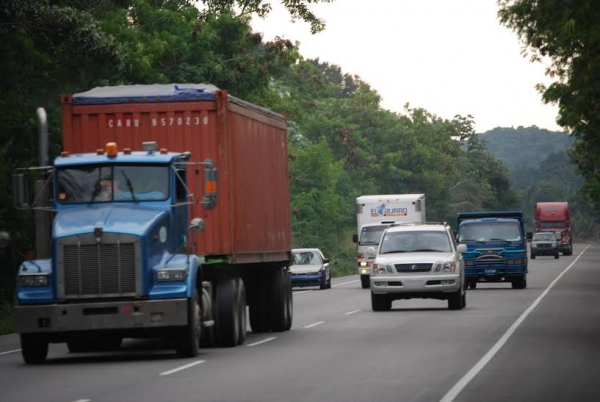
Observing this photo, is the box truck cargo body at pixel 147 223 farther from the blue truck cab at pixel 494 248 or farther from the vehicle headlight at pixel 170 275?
the blue truck cab at pixel 494 248

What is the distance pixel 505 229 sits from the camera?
46.0 meters

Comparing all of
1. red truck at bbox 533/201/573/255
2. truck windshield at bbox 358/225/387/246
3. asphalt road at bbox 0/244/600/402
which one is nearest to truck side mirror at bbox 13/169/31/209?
asphalt road at bbox 0/244/600/402

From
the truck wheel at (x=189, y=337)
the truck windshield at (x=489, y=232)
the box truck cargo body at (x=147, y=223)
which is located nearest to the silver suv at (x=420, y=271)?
the box truck cargo body at (x=147, y=223)

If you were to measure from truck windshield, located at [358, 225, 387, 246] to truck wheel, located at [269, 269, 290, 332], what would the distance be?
2539cm

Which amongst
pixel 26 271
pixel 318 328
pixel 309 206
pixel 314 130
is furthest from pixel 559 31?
pixel 314 130

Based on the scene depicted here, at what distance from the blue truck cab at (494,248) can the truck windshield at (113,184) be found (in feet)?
85.5

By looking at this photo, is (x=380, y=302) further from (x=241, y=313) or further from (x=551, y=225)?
(x=551, y=225)

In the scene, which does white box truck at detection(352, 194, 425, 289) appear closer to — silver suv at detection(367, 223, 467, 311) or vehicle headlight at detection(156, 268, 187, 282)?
silver suv at detection(367, 223, 467, 311)

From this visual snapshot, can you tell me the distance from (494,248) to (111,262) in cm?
2718

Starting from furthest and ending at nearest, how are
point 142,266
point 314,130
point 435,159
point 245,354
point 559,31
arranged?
point 435,159
point 314,130
point 559,31
point 245,354
point 142,266

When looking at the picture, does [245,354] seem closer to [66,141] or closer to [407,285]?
[66,141]

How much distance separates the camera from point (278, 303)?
2655 cm

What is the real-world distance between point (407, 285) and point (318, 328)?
19.1ft

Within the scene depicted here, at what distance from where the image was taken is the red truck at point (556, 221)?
4126 inches
